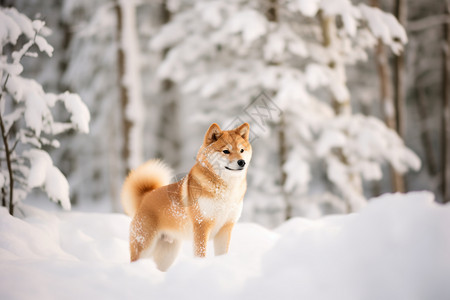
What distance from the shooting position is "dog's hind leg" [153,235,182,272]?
2.42 meters

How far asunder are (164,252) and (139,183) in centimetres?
56

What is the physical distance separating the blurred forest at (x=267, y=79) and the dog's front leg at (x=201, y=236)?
0.53 meters

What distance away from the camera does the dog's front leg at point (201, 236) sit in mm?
2150

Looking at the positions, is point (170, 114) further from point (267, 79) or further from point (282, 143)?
point (267, 79)

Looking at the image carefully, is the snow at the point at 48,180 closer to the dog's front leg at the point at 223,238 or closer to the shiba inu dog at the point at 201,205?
the shiba inu dog at the point at 201,205

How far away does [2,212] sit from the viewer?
2.65 meters

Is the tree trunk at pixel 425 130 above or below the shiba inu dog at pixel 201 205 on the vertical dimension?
below

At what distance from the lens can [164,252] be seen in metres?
2.43

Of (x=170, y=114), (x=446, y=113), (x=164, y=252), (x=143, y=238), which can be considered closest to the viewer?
(x=143, y=238)

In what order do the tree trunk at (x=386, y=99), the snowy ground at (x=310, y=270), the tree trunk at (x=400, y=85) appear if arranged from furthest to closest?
the tree trunk at (x=400, y=85) → the tree trunk at (x=386, y=99) → the snowy ground at (x=310, y=270)

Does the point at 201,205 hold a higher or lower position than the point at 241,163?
lower

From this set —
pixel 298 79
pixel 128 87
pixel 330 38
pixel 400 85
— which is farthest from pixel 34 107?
pixel 400 85

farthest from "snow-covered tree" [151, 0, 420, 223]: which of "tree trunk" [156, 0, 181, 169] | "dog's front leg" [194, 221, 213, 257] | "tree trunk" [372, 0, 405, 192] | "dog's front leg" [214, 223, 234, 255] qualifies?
"tree trunk" [156, 0, 181, 169]

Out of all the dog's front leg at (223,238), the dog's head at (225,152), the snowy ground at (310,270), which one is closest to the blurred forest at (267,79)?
the dog's head at (225,152)
